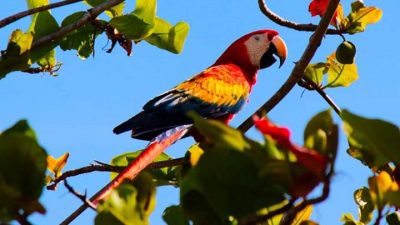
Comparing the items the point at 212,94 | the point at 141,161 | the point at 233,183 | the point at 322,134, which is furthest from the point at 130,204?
the point at 212,94

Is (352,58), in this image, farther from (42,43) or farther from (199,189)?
(199,189)

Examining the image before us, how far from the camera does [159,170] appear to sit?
2.08 m

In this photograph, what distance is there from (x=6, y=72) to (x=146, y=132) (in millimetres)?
1234

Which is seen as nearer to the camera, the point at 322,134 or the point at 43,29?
the point at 322,134

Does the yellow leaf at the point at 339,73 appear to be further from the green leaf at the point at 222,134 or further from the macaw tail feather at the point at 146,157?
the green leaf at the point at 222,134

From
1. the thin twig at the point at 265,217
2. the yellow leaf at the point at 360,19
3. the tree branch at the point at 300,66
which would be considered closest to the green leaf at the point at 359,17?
the yellow leaf at the point at 360,19

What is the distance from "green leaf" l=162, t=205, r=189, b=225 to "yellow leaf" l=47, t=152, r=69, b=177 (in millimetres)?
1082

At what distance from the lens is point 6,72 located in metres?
1.72

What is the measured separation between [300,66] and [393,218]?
668 mm

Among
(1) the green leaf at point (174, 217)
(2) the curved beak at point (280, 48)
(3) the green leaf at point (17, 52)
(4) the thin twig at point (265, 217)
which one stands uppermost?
(2) the curved beak at point (280, 48)

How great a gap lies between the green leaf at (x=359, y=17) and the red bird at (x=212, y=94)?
2.29 ft

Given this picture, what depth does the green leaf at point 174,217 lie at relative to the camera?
1.07 m

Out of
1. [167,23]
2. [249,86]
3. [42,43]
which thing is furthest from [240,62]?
[42,43]

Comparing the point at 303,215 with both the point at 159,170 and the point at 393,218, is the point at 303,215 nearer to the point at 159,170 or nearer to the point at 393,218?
the point at 393,218
